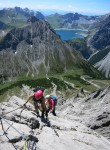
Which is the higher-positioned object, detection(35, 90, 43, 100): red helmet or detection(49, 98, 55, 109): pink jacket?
detection(35, 90, 43, 100): red helmet

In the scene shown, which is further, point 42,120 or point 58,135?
point 42,120

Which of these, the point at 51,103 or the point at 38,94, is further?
the point at 51,103

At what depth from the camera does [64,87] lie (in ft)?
611

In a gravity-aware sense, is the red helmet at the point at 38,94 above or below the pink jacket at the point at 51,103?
above

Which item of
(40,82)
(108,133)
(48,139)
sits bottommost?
(40,82)

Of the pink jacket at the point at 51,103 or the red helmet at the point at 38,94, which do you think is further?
the pink jacket at the point at 51,103

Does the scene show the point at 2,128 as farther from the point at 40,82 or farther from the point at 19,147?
the point at 40,82

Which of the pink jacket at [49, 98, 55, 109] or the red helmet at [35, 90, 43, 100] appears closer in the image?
the red helmet at [35, 90, 43, 100]

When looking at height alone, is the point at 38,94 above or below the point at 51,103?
above

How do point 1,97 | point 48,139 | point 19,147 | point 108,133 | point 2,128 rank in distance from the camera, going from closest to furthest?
point 19,147, point 2,128, point 48,139, point 108,133, point 1,97

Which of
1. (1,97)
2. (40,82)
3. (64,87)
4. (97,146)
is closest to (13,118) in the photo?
(97,146)

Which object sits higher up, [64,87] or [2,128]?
[2,128]

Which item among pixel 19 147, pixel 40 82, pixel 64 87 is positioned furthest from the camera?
pixel 40 82

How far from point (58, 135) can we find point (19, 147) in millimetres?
5265
